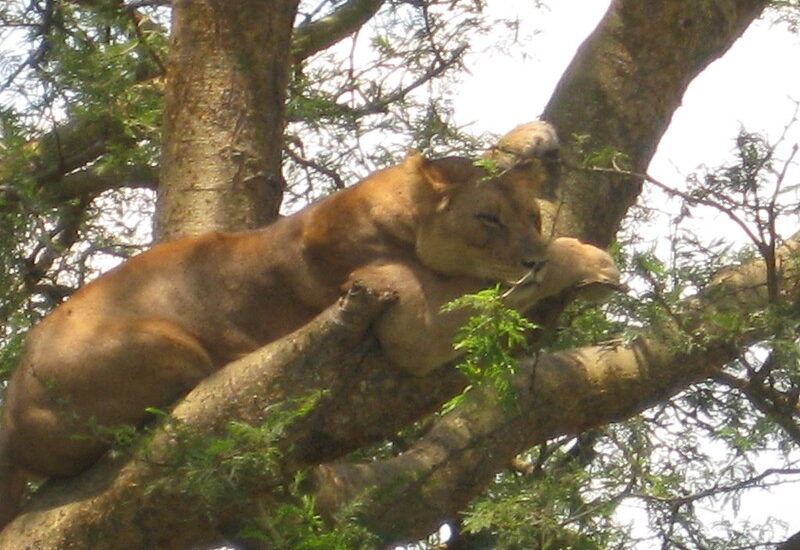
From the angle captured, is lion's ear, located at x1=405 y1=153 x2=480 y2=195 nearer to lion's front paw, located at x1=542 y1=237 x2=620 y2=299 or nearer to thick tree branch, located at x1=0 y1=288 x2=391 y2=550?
lion's front paw, located at x1=542 y1=237 x2=620 y2=299

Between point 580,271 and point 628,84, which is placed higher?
point 628,84

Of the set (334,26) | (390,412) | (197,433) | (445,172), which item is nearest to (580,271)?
(445,172)

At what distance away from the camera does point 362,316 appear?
4.86 m

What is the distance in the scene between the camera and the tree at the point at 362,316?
4730 millimetres

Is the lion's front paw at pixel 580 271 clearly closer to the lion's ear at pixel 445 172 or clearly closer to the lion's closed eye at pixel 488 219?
the lion's closed eye at pixel 488 219

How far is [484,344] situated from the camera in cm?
425

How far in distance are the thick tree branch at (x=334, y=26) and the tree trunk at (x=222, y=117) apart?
1.49 metres

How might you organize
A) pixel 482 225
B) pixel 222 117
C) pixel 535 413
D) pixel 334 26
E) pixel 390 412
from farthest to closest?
pixel 334 26
pixel 222 117
pixel 482 225
pixel 535 413
pixel 390 412

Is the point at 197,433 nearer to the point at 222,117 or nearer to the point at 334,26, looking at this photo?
the point at 222,117

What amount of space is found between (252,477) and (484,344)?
2.69 feet

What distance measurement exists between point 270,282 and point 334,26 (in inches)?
112

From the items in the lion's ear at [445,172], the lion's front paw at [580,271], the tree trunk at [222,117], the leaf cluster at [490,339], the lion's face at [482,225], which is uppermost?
the tree trunk at [222,117]

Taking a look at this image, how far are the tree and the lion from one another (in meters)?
0.20

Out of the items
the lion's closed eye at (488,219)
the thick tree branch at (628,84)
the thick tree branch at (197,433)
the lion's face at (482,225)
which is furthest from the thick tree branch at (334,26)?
the thick tree branch at (197,433)
